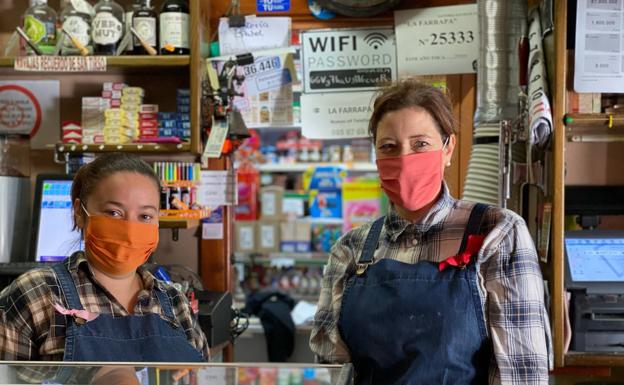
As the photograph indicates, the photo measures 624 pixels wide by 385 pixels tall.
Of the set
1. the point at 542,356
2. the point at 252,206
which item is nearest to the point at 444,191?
the point at 542,356

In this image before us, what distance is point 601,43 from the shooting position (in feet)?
8.14

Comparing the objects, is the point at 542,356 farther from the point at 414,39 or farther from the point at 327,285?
the point at 414,39

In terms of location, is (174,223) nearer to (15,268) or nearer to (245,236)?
(15,268)

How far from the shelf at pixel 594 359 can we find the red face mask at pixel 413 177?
1.01 meters

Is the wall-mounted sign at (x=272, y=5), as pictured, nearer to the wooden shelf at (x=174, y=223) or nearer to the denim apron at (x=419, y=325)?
the wooden shelf at (x=174, y=223)

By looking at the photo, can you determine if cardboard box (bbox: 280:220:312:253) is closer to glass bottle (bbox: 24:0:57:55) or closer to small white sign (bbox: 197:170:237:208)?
small white sign (bbox: 197:170:237:208)

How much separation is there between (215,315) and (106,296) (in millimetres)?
1148

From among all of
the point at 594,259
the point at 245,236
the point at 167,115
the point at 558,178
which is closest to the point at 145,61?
the point at 167,115

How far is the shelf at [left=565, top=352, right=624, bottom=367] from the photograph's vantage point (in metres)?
2.41

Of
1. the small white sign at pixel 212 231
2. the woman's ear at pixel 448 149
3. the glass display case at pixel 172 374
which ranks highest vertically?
the woman's ear at pixel 448 149

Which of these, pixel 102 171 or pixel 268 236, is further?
pixel 268 236

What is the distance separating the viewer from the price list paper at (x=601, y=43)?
2473 mm

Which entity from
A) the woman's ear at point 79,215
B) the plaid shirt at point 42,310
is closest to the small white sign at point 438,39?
the woman's ear at point 79,215

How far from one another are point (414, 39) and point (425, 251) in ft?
5.60
